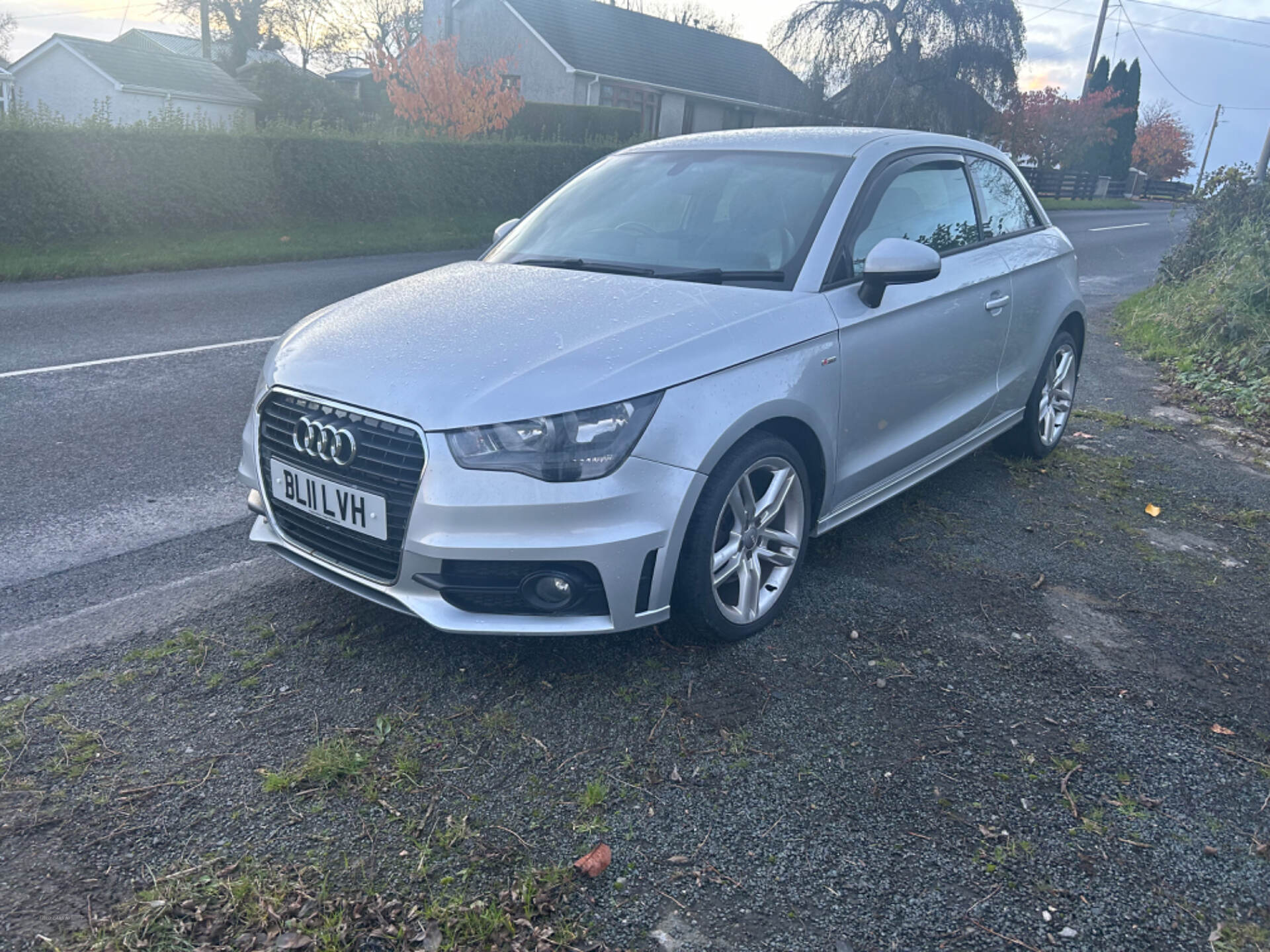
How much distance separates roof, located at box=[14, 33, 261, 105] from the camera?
32781 mm

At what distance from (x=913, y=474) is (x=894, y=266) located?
1.10m

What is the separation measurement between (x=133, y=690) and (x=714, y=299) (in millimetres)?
2277

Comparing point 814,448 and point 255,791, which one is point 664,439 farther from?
point 255,791

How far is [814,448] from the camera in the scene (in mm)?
3600

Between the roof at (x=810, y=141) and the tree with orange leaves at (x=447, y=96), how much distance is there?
785 inches

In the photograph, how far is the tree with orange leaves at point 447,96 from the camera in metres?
23.9

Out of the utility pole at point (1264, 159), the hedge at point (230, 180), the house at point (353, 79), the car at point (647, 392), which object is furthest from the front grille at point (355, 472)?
the house at point (353, 79)

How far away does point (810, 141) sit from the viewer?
433 centimetres

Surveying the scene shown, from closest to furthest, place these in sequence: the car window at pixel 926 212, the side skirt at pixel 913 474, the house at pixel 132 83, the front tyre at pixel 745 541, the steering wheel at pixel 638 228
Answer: the front tyre at pixel 745 541 → the side skirt at pixel 913 474 → the car window at pixel 926 212 → the steering wheel at pixel 638 228 → the house at pixel 132 83

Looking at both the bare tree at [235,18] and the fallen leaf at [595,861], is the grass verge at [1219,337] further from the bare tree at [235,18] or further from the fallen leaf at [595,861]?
the bare tree at [235,18]

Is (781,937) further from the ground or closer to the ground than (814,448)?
closer to the ground

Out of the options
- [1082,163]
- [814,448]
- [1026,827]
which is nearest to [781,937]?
[1026,827]

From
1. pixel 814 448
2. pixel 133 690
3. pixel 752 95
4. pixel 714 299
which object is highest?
pixel 752 95

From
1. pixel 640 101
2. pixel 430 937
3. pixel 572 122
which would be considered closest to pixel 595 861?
pixel 430 937
